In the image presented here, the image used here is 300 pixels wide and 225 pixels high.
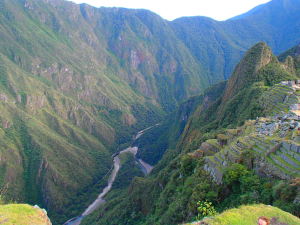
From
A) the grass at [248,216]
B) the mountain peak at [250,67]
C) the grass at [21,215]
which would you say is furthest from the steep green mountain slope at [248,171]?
the mountain peak at [250,67]

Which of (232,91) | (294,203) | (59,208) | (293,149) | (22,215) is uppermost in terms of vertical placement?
(293,149)

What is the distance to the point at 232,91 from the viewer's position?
116 meters

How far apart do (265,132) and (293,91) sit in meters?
30.9

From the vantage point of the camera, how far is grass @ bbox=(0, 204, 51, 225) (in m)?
23.7

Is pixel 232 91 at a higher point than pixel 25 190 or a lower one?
higher

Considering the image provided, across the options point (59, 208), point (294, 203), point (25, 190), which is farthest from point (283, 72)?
point (25, 190)

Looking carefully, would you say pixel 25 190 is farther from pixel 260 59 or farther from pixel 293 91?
pixel 293 91

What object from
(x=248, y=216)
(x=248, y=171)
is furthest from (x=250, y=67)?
(x=248, y=216)

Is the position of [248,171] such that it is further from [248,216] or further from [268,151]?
[248,216]

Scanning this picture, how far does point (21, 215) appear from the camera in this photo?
25.1 m

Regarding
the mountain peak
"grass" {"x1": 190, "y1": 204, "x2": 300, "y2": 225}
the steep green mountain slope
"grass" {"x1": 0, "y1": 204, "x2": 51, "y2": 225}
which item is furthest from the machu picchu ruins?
the mountain peak

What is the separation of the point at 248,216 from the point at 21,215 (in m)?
18.5

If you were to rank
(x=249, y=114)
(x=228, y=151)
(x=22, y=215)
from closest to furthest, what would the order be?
(x=22, y=215) < (x=228, y=151) < (x=249, y=114)

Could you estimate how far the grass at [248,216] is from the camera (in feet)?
63.3
